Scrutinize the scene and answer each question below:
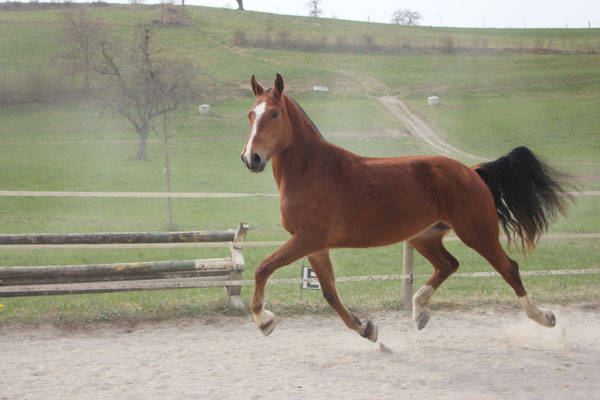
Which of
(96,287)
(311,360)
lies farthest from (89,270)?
(311,360)

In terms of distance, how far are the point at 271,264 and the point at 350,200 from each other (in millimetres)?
694

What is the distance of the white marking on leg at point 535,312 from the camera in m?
4.20

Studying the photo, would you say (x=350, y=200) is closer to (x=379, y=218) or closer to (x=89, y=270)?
(x=379, y=218)

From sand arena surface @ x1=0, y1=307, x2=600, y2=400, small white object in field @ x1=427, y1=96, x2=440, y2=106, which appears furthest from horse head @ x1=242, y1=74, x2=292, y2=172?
small white object in field @ x1=427, y1=96, x2=440, y2=106

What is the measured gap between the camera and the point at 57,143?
88.9 feet

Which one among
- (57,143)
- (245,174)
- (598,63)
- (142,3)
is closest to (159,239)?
Result: (245,174)

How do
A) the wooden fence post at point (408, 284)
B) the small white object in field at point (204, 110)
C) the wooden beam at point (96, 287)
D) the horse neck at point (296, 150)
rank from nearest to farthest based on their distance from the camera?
the horse neck at point (296, 150) → the wooden beam at point (96, 287) → the wooden fence post at point (408, 284) → the small white object in field at point (204, 110)

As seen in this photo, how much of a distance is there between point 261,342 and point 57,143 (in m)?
25.2

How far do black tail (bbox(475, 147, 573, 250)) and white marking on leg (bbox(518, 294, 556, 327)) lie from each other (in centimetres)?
48

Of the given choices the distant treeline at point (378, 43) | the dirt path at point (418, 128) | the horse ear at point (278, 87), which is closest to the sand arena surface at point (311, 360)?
the horse ear at point (278, 87)

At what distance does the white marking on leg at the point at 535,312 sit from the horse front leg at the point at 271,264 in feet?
5.47

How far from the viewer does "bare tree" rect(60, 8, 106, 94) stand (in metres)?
30.1

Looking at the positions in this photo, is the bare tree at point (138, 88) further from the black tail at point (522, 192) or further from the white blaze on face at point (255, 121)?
the white blaze on face at point (255, 121)

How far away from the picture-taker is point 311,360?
4367 mm
